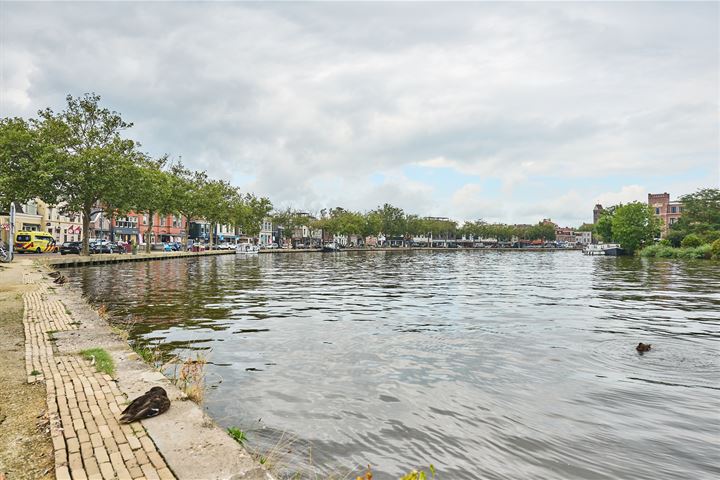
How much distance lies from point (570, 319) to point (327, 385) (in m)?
12.5

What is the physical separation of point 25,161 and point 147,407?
46.2 metres

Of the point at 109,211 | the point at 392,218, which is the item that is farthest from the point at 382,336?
the point at 392,218

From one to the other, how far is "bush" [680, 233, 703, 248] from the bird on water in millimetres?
103498

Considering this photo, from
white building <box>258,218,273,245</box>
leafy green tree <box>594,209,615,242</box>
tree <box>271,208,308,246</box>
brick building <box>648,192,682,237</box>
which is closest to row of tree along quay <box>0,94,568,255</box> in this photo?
tree <box>271,208,308,246</box>

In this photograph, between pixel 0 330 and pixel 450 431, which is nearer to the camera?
pixel 450 431

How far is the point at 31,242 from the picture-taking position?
63.3m

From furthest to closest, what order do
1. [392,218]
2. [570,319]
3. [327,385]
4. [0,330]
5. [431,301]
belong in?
[392,218] → [431,301] → [570,319] → [0,330] → [327,385]

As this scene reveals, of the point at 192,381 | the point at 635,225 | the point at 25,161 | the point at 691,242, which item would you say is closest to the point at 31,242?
the point at 25,161

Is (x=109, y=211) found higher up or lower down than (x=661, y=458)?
higher up

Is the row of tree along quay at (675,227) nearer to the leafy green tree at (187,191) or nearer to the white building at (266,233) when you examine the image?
the leafy green tree at (187,191)

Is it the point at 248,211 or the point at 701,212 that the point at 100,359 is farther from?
the point at 701,212

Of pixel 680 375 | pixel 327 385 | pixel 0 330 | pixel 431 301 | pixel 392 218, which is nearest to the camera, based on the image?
pixel 327 385

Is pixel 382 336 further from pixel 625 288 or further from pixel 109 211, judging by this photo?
pixel 109 211

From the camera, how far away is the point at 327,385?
966cm
